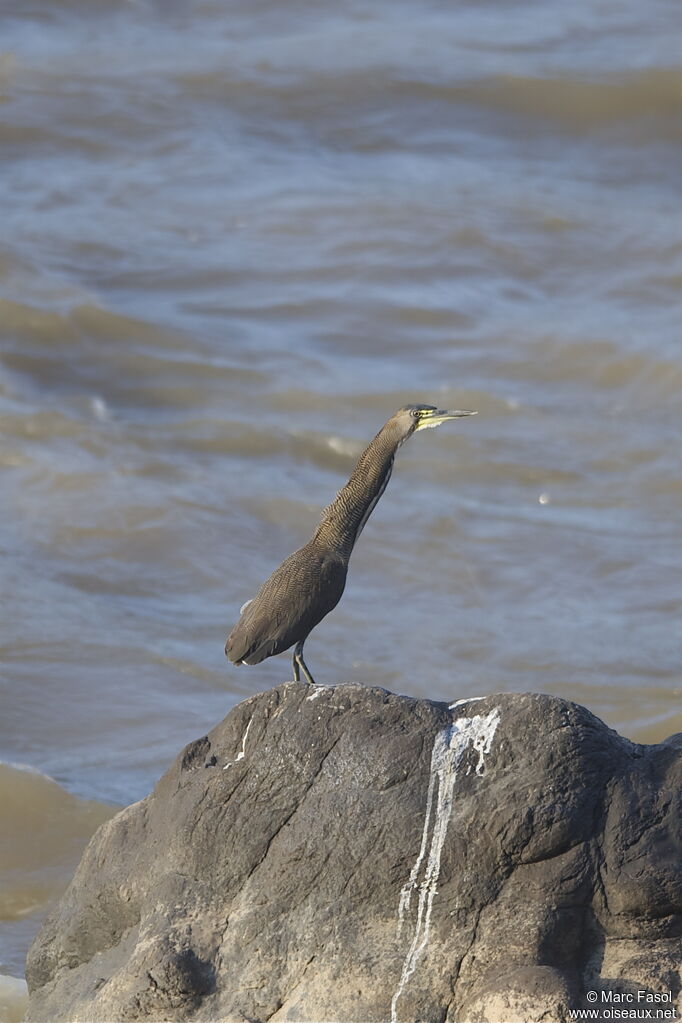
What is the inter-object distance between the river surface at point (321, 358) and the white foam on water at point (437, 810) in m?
3.26

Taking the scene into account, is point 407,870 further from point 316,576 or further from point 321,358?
point 321,358

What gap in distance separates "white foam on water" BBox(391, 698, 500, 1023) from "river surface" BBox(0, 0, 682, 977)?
326 centimetres

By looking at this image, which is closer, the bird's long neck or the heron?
the heron

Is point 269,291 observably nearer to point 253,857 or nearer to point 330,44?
point 330,44

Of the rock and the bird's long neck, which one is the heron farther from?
the rock

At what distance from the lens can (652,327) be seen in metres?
16.8

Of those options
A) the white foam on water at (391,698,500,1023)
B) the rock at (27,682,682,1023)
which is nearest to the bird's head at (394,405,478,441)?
the rock at (27,682,682,1023)

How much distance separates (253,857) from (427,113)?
56.7 feet

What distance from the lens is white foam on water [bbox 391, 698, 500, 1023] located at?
4.70 m

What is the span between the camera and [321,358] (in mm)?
16281

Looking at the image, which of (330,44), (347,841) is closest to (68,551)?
(347,841)

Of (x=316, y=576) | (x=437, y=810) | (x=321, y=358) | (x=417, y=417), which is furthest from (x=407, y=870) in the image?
(x=321, y=358)

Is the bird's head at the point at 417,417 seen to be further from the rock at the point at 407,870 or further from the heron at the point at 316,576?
the rock at the point at 407,870

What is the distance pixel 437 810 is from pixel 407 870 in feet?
0.63
